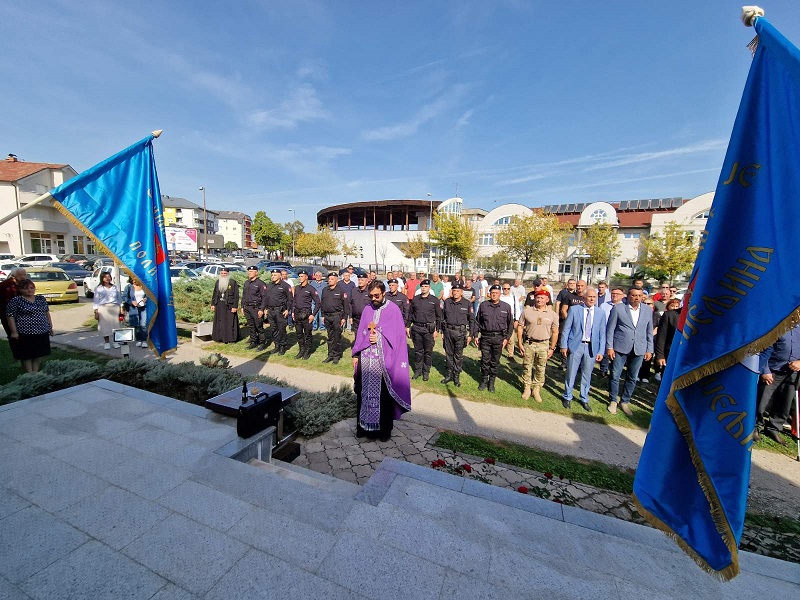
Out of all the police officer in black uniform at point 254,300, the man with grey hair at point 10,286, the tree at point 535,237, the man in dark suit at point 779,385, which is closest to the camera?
the man in dark suit at point 779,385

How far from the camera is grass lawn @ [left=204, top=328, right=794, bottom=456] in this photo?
5750 mm

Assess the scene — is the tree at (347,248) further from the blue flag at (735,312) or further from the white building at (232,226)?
the white building at (232,226)

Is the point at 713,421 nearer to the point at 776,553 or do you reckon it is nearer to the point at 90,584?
the point at 776,553

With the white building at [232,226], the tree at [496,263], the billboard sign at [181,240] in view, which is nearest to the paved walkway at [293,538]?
the billboard sign at [181,240]

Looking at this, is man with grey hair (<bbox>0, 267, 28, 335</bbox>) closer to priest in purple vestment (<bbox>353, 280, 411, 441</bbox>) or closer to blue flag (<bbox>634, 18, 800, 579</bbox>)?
priest in purple vestment (<bbox>353, 280, 411, 441</bbox>)

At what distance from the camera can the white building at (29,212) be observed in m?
31.8

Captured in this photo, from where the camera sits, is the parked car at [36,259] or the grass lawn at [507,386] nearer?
the grass lawn at [507,386]

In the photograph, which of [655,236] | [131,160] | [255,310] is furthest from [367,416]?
[655,236]

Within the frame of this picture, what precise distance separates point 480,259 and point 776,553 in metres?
40.7

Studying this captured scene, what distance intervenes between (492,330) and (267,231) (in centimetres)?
6139

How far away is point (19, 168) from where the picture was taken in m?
33.1

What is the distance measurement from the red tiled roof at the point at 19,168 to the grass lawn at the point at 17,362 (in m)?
36.3

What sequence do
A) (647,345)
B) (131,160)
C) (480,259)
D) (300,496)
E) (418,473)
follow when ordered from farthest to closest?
1. (480,259)
2. (647,345)
3. (131,160)
4. (418,473)
5. (300,496)

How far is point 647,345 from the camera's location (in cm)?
586
